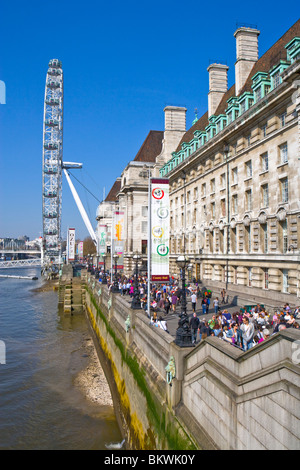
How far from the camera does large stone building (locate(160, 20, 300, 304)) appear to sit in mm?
22109

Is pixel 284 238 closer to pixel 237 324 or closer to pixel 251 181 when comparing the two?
pixel 251 181

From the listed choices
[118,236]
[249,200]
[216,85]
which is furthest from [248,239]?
[216,85]

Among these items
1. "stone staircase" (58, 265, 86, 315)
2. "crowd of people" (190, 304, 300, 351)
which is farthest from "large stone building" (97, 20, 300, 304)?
"stone staircase" (58, 265, 86, 315)

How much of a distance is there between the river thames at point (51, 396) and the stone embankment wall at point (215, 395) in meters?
2.12

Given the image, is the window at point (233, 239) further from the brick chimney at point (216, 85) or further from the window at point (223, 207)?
the brick chimney at point (216, 85)

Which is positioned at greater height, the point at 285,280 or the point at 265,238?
the point at 265,238

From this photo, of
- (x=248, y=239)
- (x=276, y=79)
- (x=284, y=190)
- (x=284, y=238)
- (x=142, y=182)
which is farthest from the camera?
(x=142, y=182)

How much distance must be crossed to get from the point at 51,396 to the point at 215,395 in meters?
13.5

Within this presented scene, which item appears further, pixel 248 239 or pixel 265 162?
pixel 248 239

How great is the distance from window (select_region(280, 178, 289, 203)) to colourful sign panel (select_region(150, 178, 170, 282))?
8421 mm

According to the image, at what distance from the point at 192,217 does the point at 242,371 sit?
1349 inches

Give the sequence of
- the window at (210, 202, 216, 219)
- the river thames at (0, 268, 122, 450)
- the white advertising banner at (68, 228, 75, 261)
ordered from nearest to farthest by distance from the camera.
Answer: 1. the river thames at (0, 268, 122, 450)
2. the window at (210, 202, 216, 219)
3. the white advertising banner at (68, 228, 75, 261)

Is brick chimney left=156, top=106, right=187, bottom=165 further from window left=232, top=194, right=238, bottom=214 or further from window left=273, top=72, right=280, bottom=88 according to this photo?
window left=273, top=72, right=280, bottom=88

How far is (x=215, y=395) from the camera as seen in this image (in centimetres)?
756
